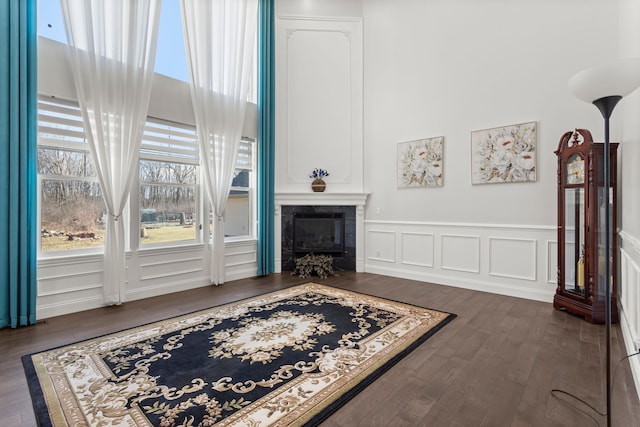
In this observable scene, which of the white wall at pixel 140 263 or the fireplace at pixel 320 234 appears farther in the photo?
the fireplace at pixel 320 234

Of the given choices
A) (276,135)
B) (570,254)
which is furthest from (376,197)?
(570,254)

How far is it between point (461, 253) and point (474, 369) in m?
2.60

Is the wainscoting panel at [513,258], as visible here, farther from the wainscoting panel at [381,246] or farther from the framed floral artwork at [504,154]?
the wainscoting panel at [381,246]

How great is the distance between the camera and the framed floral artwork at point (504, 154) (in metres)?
4.11

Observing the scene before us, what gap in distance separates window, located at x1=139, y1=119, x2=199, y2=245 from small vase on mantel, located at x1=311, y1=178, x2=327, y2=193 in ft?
6.33

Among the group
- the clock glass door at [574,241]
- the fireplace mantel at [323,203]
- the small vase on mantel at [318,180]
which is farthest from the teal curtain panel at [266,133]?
the clock glass door at [574,241]

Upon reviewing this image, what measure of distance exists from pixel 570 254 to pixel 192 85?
5.17 m

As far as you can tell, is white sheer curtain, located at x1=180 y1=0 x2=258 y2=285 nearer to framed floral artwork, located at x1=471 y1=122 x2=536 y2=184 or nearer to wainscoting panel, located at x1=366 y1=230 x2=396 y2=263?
wainscoting panel, located at x1=366 y1=230 x2=396 y2=263

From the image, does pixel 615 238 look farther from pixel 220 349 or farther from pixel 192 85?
pixel 192 85

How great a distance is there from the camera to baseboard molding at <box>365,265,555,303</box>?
13.2ft

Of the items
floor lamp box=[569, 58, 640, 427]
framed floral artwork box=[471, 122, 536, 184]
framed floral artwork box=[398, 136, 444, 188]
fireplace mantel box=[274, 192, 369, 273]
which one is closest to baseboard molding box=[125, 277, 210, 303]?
fireplace mantel box=[274, 192, 369, 273]

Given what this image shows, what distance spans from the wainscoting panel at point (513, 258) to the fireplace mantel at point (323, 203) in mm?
2077

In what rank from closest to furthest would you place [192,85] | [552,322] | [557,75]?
[552,322], [557,75], [192,85]

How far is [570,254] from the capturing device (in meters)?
3.58
